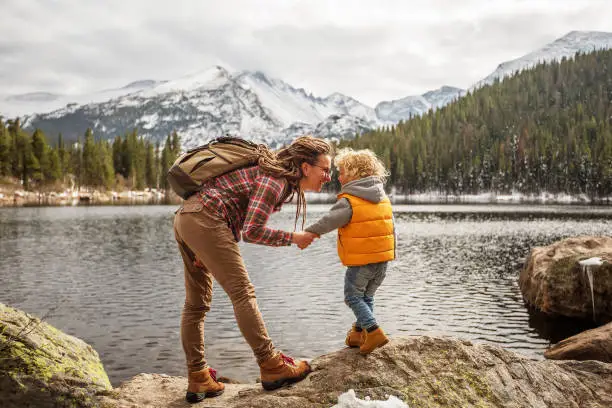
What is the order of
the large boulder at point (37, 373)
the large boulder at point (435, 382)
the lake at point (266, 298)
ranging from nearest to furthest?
the large boulder at point (435, 382)
the large boulder at point (37, 373)
the lake at point (266, 298)

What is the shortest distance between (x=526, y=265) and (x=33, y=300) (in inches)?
802

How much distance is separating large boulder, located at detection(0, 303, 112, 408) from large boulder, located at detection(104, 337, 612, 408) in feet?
1.16

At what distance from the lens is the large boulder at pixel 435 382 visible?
15.3 feet

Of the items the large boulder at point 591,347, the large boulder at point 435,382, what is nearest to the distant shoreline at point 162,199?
the large boulder at point 591,347

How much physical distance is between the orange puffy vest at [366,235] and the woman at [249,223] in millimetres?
418

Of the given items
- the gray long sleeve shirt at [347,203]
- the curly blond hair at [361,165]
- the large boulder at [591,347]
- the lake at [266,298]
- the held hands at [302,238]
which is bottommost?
the lake at [266,298]

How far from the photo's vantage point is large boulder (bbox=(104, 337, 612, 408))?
4.68 meters

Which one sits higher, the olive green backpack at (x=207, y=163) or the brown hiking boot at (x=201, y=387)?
the olive green backpack at (x=207, y=163)

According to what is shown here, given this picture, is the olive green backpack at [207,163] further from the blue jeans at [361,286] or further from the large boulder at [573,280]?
the large boulder at [573,280]

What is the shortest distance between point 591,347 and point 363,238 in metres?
6.93

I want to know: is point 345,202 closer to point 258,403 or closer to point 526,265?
point 258,403

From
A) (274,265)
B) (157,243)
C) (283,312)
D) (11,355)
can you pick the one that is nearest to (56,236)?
(157,243)

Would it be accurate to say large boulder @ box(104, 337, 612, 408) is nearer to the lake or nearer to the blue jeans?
the blue jeans

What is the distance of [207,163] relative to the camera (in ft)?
16.3
